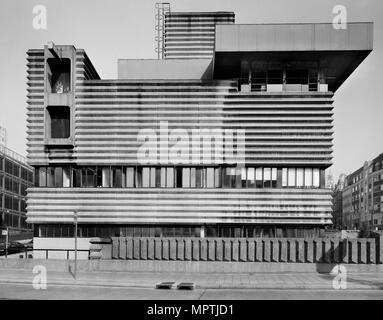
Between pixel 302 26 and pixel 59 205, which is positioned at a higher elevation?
pixel 302 26

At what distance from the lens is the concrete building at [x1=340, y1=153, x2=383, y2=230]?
137 meters

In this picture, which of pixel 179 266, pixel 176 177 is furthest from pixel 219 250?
pixel 176 177

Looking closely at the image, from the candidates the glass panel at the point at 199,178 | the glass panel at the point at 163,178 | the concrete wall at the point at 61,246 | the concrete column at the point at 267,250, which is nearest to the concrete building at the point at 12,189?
the concrete wall at the point at 61,246

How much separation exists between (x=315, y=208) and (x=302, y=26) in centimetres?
1676

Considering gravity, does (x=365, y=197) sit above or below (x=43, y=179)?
below

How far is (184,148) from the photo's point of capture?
45.3 m

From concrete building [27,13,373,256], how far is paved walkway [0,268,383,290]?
9.05 meters

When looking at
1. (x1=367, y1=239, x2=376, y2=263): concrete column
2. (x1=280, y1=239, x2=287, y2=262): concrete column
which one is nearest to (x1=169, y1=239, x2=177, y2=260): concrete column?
(x1=280, y1=239, x2=287, y2=262): concrete column

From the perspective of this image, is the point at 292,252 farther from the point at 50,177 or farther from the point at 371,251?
the point at 50,177

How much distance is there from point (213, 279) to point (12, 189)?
8885 cm

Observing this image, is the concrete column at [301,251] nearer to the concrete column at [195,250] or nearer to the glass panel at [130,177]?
the concrete column at [195,250]

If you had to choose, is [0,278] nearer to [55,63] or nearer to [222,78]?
[55,63]

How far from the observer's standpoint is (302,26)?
43.3 m
